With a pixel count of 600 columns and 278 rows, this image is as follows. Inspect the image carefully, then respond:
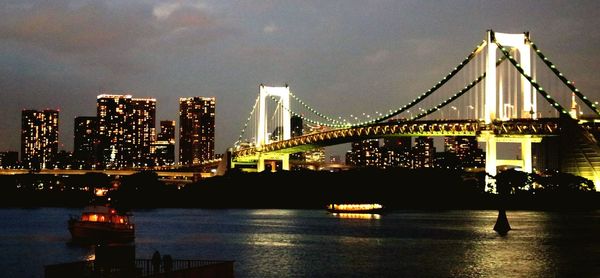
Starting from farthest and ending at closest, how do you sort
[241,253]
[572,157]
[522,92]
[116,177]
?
[116,177], [572,157], [522,92], [241,253]

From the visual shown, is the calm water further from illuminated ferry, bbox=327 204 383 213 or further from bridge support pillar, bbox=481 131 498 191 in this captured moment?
illuminated ferry, bbox=327 204 383 213

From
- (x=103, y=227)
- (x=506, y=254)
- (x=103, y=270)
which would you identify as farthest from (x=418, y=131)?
(x=103, y=270)

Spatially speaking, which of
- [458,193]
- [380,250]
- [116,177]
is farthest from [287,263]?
[116,177]

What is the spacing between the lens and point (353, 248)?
164ft

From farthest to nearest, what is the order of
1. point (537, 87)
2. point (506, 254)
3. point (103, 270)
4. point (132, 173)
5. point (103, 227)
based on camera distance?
point (132, 173) → point (537, 87) → point (103, 227) → point (506, 254) → point (103, 270)

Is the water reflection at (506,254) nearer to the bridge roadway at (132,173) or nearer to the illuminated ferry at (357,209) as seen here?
the illuminated ferry at (357,209)

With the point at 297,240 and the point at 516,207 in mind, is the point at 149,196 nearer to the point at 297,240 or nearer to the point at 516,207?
the point at 516,207

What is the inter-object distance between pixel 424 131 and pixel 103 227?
4619cm

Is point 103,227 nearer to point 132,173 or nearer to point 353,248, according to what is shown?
point 353,248

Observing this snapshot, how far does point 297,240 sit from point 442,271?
697 inches

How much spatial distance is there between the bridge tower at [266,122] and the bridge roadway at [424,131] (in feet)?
10.8

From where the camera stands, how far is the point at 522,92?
9088 centimetres

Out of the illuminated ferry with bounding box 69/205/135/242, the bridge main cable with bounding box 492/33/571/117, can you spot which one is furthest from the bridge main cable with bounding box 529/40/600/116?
the illuminated ferry with bounding box 69/205/135/242

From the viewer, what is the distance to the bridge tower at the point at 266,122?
118812 millimetres
